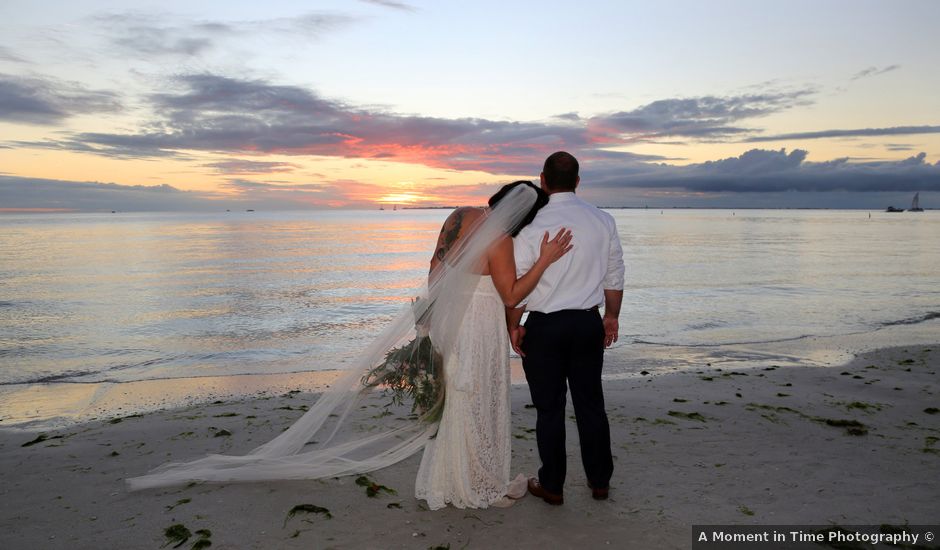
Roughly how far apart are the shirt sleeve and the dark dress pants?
0.27 metres

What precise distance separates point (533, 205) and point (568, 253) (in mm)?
454

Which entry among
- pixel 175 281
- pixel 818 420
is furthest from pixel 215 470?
pixel 175 281

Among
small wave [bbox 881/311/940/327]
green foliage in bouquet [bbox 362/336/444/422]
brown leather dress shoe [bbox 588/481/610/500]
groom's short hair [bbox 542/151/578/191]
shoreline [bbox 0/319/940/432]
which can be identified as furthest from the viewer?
small wave [bbox 881/311/940/327]

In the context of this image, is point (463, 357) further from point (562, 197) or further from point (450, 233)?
point (562, 197)

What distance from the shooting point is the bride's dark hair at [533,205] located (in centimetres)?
438

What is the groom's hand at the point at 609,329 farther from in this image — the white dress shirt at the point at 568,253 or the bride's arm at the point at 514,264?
the bride's arm at the point at 514,264

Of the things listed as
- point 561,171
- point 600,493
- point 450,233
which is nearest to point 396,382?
point 450,233

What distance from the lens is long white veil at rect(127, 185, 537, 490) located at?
436 centimetres

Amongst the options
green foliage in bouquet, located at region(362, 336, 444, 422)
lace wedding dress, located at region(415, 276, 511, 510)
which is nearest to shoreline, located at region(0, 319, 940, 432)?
lace wedding dress, located at region(415, 276, 511, 510)

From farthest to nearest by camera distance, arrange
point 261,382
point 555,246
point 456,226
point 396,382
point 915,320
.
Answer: point 915,320
point 261,382
point 396,382
point 456,226
point 555,246

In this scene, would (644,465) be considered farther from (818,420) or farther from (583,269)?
(818,420)

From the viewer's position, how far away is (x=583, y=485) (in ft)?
17.0

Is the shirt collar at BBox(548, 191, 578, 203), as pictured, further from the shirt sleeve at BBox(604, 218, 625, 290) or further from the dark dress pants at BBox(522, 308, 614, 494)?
the dark dress pants at BBox(522, 308, 614, 494)

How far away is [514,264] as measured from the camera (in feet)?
14.2
